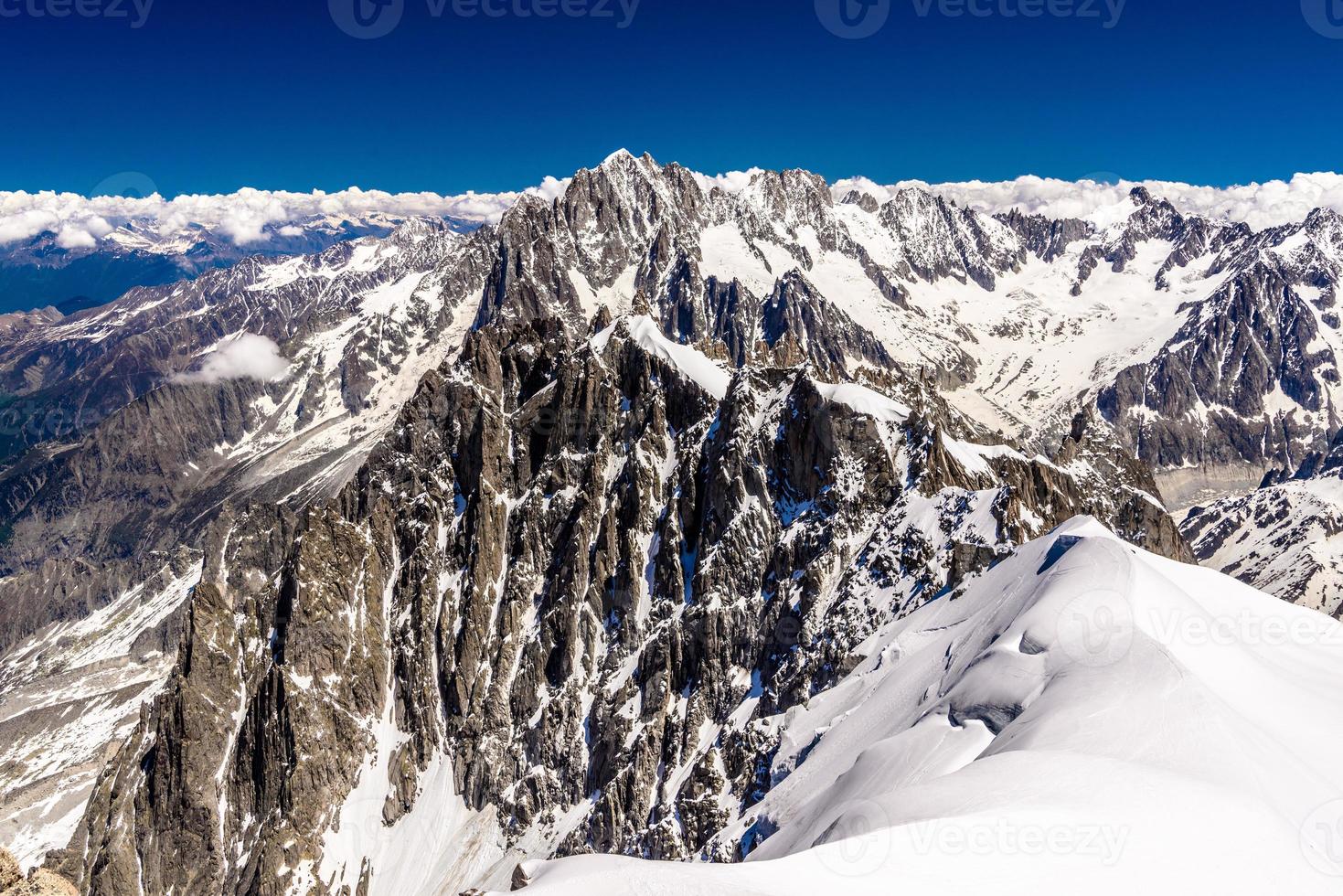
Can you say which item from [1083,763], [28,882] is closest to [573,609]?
[1083,763]

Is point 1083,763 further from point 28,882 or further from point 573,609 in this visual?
point 573,609

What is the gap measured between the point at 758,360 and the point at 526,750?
95.6 metres

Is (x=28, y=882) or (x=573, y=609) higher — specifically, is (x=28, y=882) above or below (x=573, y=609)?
above

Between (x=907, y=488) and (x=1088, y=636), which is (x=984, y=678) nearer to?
(x=1088, y=636)

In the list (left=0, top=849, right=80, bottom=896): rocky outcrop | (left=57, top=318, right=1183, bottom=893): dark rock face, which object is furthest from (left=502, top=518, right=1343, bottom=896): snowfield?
(left=57, top=318, right=1183, bottom=893): dark rock face

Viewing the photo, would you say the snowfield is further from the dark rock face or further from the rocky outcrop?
the dark rock face

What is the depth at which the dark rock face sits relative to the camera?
106 meters

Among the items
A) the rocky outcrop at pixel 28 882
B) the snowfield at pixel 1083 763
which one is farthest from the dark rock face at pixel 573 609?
the rocky outcrop at pixel 28 882

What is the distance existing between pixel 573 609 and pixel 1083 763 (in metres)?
110

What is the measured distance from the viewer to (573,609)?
462 ft

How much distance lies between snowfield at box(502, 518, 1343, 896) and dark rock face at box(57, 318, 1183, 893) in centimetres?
2587

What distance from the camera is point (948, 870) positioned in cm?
3055

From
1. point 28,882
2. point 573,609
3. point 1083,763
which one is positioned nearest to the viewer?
point 28,882

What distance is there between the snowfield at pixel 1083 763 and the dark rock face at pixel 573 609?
1019 inches
